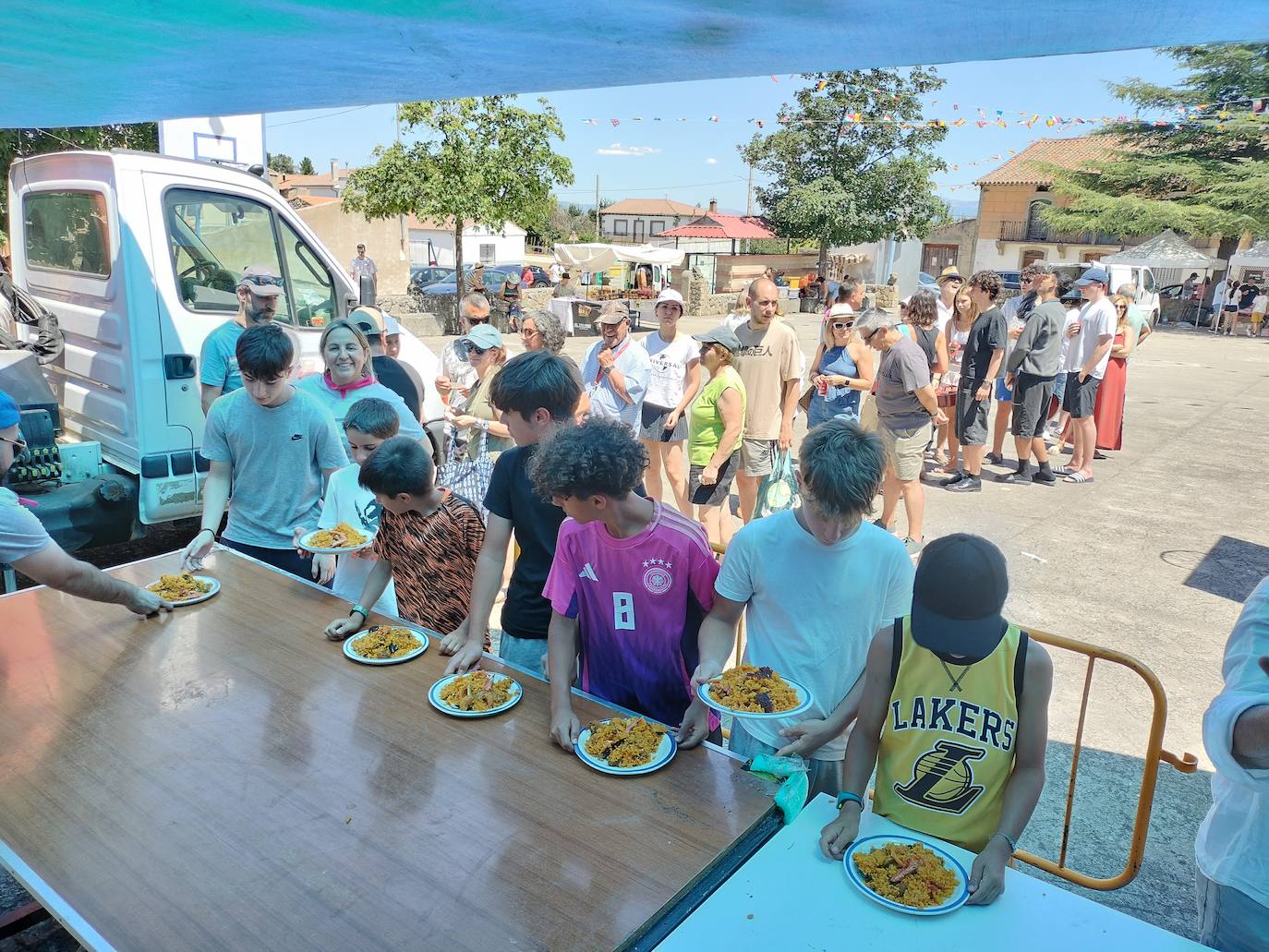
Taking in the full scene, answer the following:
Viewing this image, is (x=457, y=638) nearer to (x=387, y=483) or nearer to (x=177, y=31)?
(x=387, y=483)

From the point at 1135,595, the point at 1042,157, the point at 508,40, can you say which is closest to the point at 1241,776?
the point at 508,40

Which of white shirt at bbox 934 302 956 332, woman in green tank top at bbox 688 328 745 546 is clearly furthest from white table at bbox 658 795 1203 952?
white shirt at bbox 934 302 956 332

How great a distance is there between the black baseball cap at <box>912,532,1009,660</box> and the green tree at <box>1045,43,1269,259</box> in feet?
105

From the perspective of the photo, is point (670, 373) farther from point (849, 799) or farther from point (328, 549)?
point (849, 799)

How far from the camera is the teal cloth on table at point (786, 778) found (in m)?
2.09

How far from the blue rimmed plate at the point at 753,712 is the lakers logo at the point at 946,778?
0.32 metres

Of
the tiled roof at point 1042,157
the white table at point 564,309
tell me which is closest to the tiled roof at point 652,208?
the tiled roof at point 1042,157

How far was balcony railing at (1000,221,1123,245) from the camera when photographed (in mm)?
40500

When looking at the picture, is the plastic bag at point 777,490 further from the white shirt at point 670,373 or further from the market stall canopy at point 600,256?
the market stall canopy at point 600,256

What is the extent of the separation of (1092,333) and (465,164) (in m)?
14.2

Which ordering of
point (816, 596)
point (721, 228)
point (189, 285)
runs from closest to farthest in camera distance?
point (816, 596) < point (189, 285) < point (721, 228)

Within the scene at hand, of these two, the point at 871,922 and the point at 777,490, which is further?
the point at 777,490

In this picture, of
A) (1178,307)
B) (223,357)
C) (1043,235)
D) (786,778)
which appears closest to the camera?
(786,778)

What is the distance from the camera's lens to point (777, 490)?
247 inches
